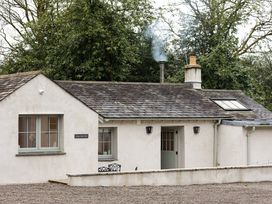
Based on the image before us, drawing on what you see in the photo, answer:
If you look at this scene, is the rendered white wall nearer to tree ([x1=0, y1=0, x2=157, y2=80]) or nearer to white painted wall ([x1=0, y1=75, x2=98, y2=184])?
white painted wall ([x1=0, y1=75, x2=98, y2=184])

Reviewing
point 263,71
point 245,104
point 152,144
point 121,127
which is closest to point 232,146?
point 152,144

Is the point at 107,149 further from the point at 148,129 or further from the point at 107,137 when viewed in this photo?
the point at 148,129

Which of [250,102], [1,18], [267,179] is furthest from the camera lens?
[1,18]

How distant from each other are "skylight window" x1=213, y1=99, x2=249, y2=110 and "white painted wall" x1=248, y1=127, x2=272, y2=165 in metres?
2.26

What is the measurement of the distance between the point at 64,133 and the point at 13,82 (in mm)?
2529

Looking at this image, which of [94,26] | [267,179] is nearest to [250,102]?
[267,179]

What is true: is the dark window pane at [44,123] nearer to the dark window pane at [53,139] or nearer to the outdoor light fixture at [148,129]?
the dark window pane at [53,139]

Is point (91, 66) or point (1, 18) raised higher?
point (1, 18)

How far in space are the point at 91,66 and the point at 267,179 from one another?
15.0 meters

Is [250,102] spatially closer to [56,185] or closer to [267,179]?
[267,179]

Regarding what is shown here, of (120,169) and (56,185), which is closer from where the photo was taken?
(56,185)

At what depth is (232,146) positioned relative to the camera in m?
27.1

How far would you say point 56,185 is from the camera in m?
20.3

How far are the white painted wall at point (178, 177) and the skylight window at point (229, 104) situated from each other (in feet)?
19.0
